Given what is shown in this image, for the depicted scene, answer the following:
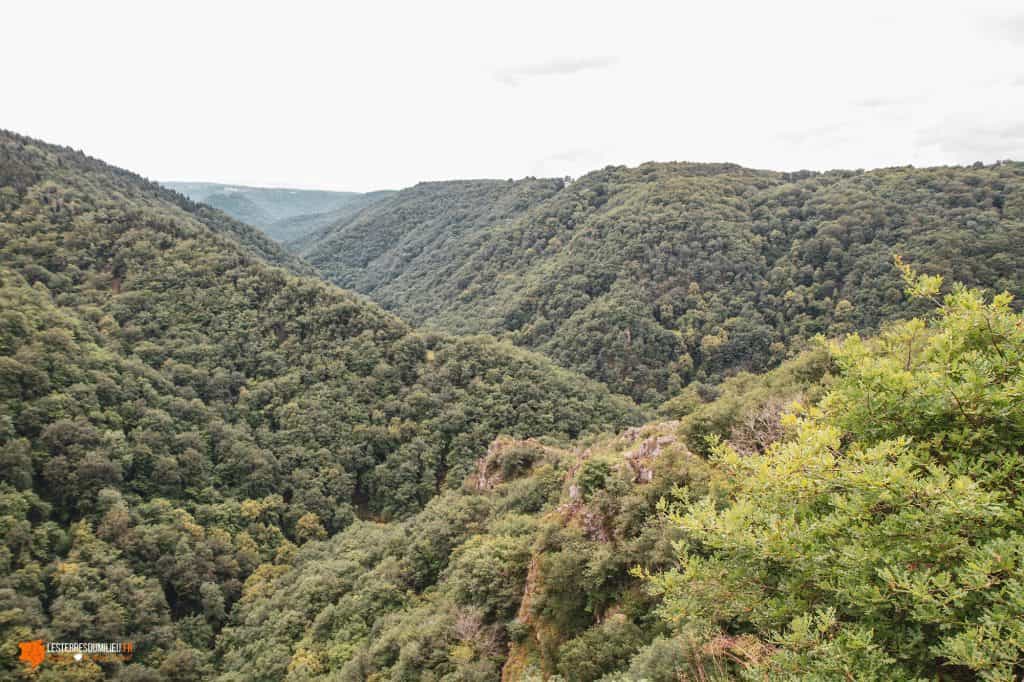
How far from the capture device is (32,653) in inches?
1208

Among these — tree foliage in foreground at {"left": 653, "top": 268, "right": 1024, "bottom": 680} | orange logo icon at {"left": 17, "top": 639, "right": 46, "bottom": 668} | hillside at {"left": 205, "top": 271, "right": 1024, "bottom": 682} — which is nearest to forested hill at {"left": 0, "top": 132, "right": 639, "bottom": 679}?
orange logo icon at {"left": 17, "top": 639, "right": 46, "bottom": 668}

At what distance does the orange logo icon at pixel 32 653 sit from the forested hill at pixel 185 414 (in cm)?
53

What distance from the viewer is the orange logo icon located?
30438 millimetres

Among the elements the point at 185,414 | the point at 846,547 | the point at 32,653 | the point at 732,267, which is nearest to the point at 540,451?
the point at 846,547

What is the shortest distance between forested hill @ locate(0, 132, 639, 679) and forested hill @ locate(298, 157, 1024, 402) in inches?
935

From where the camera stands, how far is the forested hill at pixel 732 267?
263ft

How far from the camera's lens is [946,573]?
4.36m

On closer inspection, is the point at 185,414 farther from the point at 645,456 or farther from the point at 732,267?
the point at 732,267

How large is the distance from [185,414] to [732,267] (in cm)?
10140

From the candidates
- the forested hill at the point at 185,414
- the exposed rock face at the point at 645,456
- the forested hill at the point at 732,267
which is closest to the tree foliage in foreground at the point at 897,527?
the exposed rock face at the point at 645,456

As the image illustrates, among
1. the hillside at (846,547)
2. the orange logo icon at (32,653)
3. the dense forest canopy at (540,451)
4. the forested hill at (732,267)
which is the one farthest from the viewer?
the forested hill at (732,267)

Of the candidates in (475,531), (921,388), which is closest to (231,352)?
(475,531)

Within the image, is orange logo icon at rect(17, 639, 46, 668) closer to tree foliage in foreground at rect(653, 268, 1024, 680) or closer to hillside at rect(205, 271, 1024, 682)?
hillside at rect(205, 271, 1024, 682)

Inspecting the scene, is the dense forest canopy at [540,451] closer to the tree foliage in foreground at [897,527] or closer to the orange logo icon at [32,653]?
the tree foliage in foreground at [897,527]
